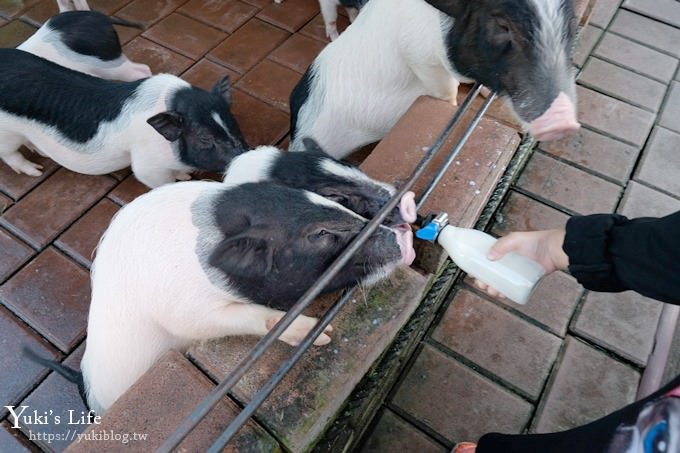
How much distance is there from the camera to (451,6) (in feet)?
5.06

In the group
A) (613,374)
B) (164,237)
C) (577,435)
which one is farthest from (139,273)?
(613,374)

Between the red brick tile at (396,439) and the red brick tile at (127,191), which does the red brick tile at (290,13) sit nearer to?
the red brick tile at (127,191)

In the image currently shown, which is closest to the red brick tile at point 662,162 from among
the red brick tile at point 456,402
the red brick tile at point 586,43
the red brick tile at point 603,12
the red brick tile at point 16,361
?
the red brick tile at point 586,43

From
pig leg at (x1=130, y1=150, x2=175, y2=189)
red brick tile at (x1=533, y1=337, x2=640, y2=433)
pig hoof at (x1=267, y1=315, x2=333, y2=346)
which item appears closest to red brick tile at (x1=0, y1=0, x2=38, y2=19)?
pig leg at (x1=130, y1=150, x2=175, y2=189)

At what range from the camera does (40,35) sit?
2508 mm

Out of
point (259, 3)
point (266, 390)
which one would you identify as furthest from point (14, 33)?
point (266, 390)

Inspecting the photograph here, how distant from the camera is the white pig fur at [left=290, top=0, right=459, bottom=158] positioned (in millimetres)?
1762

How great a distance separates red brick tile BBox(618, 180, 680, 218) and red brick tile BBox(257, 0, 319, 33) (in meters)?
1.89

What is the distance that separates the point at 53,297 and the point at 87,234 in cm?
30

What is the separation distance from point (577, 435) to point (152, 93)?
196cm

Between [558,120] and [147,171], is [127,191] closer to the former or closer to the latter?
[147,171]

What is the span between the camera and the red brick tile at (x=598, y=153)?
2285 millimetres

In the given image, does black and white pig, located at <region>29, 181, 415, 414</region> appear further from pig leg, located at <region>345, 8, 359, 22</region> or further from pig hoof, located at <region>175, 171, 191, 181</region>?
pig leg, located at <region>345, 8, 359, 22</region>

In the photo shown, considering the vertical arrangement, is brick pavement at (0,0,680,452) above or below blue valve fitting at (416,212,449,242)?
below
